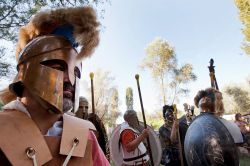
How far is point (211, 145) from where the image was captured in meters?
3.16

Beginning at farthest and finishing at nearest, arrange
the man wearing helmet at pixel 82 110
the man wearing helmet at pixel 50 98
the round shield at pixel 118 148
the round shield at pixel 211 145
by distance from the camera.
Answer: the round shield at pixel 118 148 → the man wearing helmet at pixel 82 110 → the round shield at pixel 211 145 → the man wearing helmet at pixel 50 98

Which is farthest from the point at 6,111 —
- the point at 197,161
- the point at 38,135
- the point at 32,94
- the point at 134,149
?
the point at 134,149

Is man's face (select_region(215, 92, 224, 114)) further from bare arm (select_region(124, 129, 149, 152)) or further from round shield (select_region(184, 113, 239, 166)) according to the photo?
bare arm (select_region(124, 129, 149, 152))

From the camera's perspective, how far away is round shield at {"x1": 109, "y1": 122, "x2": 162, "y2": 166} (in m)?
4.84

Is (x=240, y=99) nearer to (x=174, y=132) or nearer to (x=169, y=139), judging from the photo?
(x=169, y=139)

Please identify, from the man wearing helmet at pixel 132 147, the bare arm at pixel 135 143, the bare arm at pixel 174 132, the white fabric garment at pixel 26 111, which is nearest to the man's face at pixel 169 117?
the bare arm at pixel 174 132

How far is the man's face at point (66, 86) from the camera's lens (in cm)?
166

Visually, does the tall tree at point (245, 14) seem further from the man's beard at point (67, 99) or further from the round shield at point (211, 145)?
the man's beard at point (67, 99)

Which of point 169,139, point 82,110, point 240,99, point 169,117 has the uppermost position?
point 240,99

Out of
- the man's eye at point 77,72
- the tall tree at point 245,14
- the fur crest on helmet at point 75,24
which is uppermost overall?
the tall tree at point 245,14

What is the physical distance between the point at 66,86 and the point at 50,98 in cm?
15

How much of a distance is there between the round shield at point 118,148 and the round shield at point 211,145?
5.50 ft

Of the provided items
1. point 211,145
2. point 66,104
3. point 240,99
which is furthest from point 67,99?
point 240,99

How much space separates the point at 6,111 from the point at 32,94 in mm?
152
